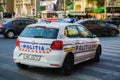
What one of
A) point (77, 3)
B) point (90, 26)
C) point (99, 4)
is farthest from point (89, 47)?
point (77, 3)

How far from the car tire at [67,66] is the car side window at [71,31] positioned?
2.14 feet

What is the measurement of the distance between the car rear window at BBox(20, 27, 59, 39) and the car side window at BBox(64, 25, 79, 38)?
16.1 inches

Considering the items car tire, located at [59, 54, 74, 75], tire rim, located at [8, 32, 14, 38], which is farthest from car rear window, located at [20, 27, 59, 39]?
tire rim, located at [8, 32, 14, 38]

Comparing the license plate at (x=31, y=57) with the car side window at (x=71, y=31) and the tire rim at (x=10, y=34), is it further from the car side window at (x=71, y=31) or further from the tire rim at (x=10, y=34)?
the tire rim at (x=10, y=34)

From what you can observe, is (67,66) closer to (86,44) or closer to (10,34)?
(86,44)

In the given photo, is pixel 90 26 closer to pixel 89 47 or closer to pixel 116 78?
pixel 89 47

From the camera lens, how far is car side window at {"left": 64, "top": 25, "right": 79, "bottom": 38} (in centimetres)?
985

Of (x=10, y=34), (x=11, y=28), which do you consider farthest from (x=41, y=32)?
(x=11, y=28)

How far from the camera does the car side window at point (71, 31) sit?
9.85 meters

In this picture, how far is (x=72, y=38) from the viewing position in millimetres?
9922

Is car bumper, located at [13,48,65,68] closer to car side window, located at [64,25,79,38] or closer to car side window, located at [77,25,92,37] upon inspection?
car side window, located at [64,25,79,38]

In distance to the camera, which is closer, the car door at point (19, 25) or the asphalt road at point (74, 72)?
the asphalt road at point (74, 72)

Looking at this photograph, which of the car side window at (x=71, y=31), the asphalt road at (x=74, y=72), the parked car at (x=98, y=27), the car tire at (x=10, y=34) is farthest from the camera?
the parked car at (x=98, y=27)

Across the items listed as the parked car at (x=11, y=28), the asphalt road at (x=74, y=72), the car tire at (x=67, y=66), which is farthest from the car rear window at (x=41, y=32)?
the parked car at (x=11, y=28)
